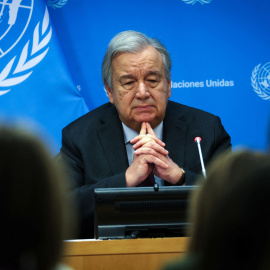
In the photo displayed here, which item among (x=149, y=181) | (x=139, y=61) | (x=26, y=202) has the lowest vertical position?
(x=26, y=202)

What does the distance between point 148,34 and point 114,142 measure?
0.99 meters

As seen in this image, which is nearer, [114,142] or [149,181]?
[149,181]

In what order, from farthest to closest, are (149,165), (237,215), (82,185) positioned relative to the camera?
(82,185)
(149,165)
(237,215)

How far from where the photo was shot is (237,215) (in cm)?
74

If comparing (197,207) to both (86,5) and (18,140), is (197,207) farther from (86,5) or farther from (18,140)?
(86,5)

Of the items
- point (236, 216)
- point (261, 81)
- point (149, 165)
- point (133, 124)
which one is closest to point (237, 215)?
point (236, 216)

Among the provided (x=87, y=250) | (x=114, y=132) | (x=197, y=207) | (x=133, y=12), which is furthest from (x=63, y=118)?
(x=197, y=207)

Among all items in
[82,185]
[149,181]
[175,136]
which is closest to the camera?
[149,181]

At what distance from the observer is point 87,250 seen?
1.84 meters

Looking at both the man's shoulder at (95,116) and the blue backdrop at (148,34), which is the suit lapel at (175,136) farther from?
the blue backdrop at (148,34)

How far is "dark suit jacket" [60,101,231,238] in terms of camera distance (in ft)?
9.98

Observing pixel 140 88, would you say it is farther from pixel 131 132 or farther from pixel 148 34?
pixel 148 34

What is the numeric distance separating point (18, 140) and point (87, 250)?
1.16 meters

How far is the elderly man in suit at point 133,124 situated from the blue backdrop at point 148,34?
0.42m
